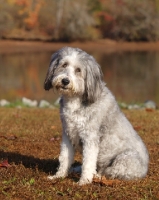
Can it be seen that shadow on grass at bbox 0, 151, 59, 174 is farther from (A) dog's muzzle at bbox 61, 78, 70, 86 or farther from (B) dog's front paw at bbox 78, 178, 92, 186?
(A) dog's muzzle at bbox 61, 78, 70, 86

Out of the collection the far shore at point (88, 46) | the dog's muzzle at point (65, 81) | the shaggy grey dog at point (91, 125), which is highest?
the dog's muzzle at point (65, 81)

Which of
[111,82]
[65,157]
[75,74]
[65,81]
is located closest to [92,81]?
[75,74]

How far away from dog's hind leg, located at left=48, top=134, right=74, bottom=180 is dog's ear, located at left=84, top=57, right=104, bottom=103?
71cm

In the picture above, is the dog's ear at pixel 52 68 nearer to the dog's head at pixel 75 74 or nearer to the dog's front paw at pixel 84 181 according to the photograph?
the dog's head at pixel 75 74

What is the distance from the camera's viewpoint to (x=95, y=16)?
74.2m

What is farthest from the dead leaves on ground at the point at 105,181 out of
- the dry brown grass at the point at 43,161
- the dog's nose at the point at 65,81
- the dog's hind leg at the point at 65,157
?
the dog's nose at the point at 65,81

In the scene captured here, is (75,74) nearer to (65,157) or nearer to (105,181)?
(65,157)

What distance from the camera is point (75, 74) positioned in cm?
646

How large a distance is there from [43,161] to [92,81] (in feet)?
7.58

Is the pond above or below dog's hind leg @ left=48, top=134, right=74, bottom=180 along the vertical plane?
below

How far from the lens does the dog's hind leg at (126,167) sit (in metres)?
6.81

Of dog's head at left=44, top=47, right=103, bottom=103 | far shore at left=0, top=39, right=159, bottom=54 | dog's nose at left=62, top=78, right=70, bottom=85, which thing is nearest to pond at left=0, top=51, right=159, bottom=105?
dog's head at left=44, top=47, right=103, bottom=103

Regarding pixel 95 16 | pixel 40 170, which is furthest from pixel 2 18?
pixel 40 170

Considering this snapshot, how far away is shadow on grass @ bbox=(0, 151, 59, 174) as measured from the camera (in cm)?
777
